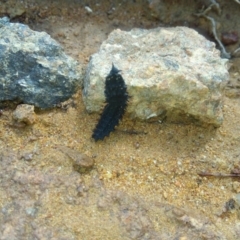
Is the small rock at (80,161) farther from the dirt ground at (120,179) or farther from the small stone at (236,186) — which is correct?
the small stone at (236,186)

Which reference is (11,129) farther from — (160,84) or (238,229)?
(238,229)

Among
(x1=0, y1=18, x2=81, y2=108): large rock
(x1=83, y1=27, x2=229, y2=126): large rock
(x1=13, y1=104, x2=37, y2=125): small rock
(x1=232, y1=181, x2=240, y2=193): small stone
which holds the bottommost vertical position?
(x1=13, y1=104, x2=37, y2=125): small rock

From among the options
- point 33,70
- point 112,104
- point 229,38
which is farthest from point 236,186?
point 33,70

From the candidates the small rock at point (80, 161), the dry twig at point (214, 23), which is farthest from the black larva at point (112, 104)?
the dry twig at point (214, 23)

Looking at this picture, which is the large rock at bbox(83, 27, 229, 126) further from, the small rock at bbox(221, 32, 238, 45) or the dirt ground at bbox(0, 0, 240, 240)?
the small rock at bbox(221, 32, 238, 45)

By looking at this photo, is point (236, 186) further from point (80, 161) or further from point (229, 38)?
point (229, 38)

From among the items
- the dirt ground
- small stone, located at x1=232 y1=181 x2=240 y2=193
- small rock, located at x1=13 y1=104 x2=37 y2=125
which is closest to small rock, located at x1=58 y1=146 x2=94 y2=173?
the dirt ground
